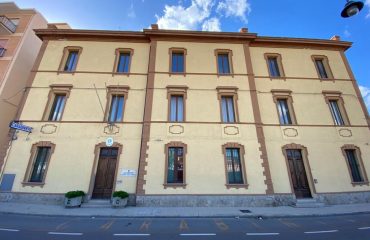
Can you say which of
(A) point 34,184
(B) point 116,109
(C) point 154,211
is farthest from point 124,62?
(C) point 154,211

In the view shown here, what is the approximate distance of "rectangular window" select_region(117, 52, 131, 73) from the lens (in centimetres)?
1454

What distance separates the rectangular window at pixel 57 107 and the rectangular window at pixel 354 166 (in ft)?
68.1

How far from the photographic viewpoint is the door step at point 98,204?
10273 mm

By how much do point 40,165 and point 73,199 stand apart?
3774mm

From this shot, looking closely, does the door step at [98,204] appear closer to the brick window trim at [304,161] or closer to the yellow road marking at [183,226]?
the yellow road marking at [183,226]

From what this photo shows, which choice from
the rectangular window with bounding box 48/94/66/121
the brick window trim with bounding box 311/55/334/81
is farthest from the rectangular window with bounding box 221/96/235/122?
the rectangular window with bounding box 48/94/66/121

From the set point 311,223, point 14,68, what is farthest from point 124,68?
point 311,223

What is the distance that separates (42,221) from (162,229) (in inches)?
213

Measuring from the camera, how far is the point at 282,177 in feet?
38.5

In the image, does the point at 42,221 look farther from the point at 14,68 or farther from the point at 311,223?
the point at 14,68

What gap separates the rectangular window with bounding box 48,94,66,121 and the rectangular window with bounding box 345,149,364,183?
20758 millimetres

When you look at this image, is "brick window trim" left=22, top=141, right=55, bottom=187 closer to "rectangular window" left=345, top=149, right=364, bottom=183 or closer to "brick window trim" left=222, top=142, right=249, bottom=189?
"brick window trim" left=222, top=142, right=249, bottom=189

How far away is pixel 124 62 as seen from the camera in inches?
585

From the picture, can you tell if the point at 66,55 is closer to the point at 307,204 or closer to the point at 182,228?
the point at 182,228
